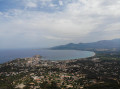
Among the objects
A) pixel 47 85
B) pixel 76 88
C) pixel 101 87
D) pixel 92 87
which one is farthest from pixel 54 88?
pixel 101 87

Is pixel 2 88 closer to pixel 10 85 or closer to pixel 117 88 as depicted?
pixel 10 85

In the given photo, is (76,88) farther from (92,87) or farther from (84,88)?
(92,87)

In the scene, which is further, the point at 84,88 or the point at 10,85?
the point at 10,85

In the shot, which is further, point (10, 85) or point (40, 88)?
point (10, 85)

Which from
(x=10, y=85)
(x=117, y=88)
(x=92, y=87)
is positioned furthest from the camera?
(x=10, y=85)

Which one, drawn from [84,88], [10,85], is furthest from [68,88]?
[10,85]

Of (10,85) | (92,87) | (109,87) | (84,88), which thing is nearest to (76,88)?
(84,88)

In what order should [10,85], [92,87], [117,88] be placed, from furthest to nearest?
[10,85] → [92,87] → [117,88]

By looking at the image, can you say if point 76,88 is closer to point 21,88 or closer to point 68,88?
point 68,88
